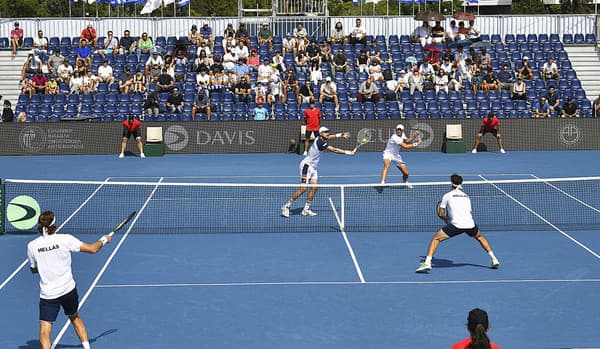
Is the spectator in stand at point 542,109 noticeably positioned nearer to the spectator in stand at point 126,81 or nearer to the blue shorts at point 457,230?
the spectator in stand at point 126,81

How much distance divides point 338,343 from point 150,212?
422 inches

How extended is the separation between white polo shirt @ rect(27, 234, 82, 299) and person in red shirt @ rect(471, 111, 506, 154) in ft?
79.1

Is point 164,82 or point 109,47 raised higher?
point 109,47

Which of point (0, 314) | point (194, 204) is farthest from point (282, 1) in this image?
point (0, 314)

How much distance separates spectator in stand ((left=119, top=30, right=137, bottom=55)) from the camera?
127ft

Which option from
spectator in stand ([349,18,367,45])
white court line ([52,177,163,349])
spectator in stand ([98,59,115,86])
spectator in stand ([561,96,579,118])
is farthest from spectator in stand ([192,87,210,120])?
spectator in stand ([561,96,579,118])

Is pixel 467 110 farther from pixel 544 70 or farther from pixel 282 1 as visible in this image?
pixel 282 1

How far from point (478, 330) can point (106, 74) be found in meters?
31.2

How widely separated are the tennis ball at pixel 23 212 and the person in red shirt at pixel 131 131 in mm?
13702

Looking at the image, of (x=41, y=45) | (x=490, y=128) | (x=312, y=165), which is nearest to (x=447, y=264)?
(x=312, y=165)

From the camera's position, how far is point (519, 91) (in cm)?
3606

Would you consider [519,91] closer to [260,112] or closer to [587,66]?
[587,66]

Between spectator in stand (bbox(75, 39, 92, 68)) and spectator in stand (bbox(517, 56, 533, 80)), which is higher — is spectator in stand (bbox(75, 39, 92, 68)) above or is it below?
above

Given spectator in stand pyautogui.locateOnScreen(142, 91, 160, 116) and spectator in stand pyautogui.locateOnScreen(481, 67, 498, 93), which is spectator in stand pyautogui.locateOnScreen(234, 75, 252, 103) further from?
spectator in stand pyautogui.locateOnScreen(481, 67, 498, 93)
